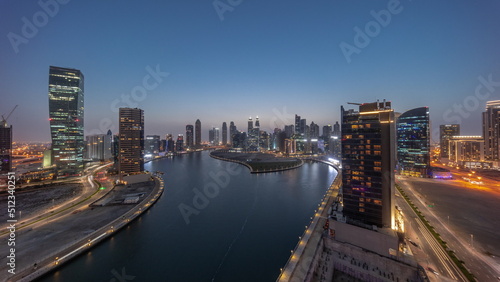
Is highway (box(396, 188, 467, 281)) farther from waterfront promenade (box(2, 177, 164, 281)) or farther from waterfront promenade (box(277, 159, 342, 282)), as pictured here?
waterfront promenade (box(2, 177, 164, 281))

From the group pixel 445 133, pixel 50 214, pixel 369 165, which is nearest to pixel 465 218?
pixel 369 165

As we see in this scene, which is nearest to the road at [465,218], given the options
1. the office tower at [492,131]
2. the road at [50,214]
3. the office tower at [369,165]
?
the office tower at [369,165]

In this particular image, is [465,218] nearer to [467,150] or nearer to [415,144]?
[415,144]

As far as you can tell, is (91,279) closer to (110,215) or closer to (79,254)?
(79,254)

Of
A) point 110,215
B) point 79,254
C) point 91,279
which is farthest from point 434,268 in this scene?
point 110,215

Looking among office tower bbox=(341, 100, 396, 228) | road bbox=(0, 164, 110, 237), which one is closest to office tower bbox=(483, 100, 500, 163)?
office tower bbox=(341, 100, 396, 228)

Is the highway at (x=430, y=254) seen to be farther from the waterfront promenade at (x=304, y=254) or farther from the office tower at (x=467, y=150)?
the office tower at (x=467, y=150)
